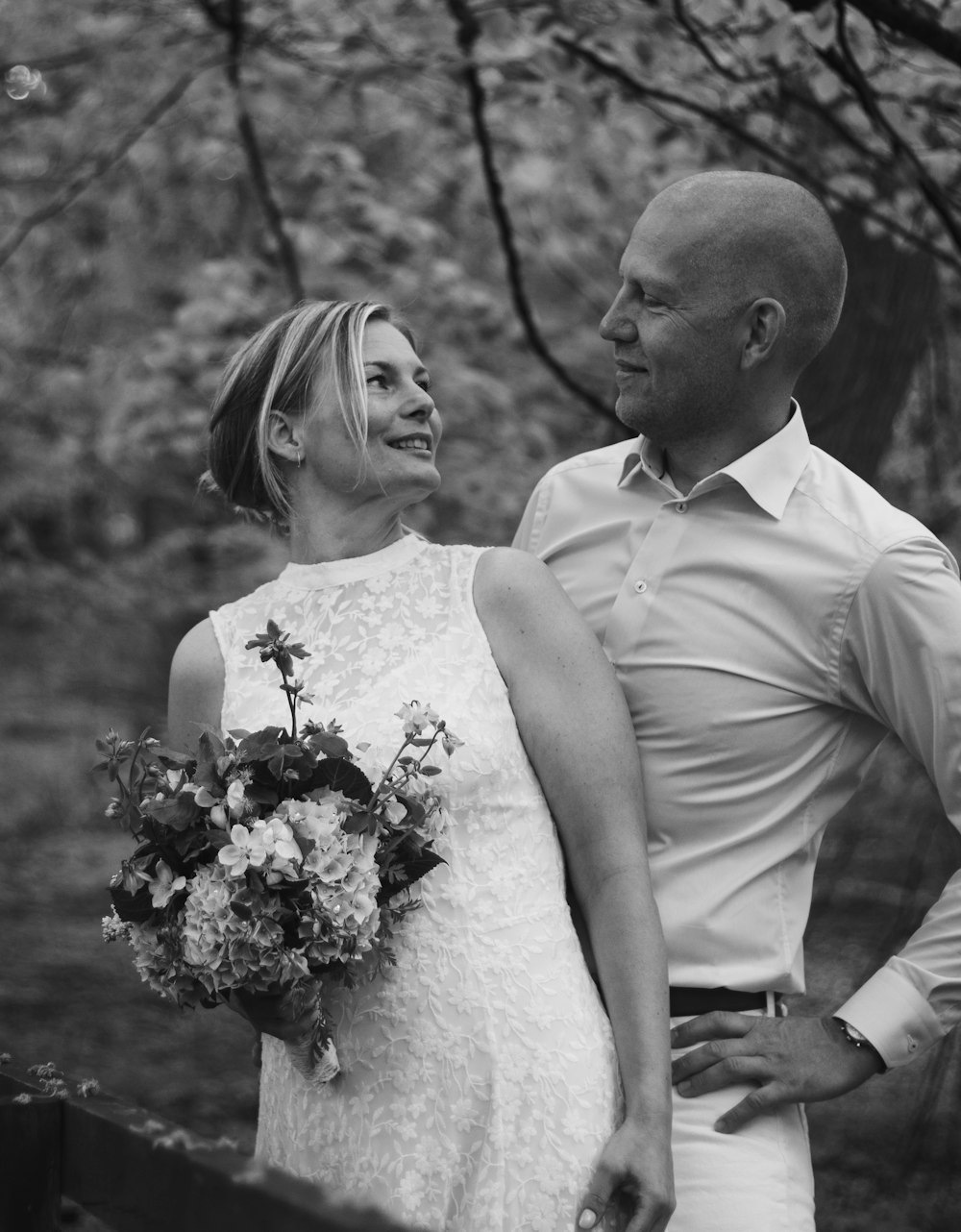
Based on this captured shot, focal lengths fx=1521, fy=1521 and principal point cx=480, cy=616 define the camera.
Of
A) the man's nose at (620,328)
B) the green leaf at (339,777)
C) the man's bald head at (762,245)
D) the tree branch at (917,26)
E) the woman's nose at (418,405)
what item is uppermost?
the tree branch at (917,26)

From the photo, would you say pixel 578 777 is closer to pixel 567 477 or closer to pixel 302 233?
pixel 567 477

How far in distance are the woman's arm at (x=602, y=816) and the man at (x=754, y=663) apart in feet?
0.43

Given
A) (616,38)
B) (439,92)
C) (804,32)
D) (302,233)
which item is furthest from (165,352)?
(804,32)

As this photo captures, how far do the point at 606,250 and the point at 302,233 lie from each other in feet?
8.66

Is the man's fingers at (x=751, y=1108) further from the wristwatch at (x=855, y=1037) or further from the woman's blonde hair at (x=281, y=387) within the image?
the woman's blonde hair at (x=281, y=387)

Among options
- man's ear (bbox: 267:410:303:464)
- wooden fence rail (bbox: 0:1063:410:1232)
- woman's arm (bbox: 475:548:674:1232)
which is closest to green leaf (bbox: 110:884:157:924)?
wooden fence rail (bbox: 0:1063:410:1232)

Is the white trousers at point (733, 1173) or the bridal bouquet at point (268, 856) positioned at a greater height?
the bridal bouquet at point (268, 856)

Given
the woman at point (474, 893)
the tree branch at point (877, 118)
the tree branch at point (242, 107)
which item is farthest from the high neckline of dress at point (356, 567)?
the tree branch at point (242, 107)

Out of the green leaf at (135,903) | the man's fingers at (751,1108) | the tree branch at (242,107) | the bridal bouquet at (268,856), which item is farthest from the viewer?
the tree branch at (242,107)

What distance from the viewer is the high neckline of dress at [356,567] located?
291cm

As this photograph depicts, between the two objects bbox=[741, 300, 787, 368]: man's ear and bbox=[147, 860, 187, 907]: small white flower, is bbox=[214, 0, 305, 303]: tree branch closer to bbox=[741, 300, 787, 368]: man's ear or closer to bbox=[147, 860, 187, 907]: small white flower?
bbox=[741, 300, 787, 368]: man's ear

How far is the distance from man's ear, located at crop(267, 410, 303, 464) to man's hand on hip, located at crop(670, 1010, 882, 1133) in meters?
1.31

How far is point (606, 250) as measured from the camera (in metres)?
9.64

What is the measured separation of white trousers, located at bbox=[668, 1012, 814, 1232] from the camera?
97.5 inches
